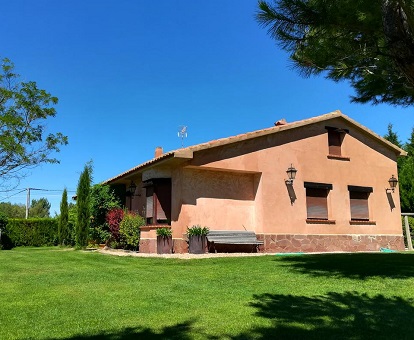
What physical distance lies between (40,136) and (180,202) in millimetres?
9495

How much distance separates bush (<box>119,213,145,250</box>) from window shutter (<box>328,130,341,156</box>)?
28.3 feet

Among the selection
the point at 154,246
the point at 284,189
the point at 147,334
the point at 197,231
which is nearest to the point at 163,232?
the point at 154,246

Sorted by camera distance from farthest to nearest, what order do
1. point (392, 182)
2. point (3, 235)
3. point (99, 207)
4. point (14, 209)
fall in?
point (14, 209) < point (3, 235) < point (99, 207) < point (392, 182)

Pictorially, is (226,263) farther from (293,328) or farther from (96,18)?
(96,18)

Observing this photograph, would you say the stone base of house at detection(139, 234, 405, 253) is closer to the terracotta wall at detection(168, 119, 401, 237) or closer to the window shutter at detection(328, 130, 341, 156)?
the terracotta wall at detection(168, 119, 401, 237)

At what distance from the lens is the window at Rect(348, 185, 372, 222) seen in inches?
654

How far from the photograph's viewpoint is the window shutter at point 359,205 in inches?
655

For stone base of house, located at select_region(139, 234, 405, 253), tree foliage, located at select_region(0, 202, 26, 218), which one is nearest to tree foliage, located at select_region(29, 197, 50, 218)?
tree foliage, located at select_region(0, 202, 26, 218)

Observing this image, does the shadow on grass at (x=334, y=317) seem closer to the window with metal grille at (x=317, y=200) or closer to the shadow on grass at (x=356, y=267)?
the shadow on grass at (x=356, y=267)

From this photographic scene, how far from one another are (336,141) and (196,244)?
8.13 meters

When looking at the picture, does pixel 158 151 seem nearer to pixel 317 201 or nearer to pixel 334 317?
pixel 317 201

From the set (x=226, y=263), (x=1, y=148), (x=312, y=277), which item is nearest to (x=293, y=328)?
(x=312, y=277)

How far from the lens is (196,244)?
13.2 meters

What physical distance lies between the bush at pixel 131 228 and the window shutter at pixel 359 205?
29.2 feet
